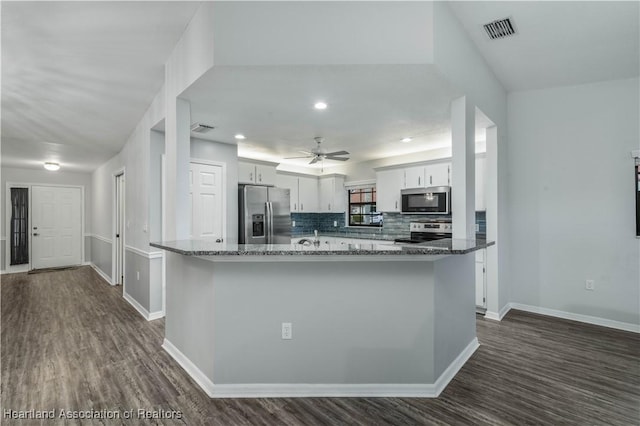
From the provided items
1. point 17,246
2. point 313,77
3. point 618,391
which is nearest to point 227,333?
point 313,77

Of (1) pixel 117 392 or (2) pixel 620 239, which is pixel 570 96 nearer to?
(2) pixel 620 239

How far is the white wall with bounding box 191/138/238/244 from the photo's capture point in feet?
14.3

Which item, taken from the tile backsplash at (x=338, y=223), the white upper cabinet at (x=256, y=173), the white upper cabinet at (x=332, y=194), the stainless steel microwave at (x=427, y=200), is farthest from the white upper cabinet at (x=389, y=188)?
the white upper cabinet at (x=256, y=173)

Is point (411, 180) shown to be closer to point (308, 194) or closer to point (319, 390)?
point (308, 194)

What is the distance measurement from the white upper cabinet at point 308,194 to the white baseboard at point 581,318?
3870 millimetres

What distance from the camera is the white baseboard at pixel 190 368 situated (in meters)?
2.26

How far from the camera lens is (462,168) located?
2.74 m

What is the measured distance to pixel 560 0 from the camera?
2305 millimetres

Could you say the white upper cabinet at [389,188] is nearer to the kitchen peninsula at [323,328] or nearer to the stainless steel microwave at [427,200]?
the stainless steel microwave at [427,200]

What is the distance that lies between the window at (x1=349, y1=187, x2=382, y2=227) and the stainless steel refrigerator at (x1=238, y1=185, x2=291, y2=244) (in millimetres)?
1746

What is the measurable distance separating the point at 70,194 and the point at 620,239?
34.7 feet

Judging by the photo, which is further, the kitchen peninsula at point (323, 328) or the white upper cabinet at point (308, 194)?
the white upper cabinet at point (308, 194)

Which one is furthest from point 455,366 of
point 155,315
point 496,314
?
point 155,315

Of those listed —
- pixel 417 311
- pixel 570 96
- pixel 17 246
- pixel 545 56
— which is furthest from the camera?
pixel 17 246
